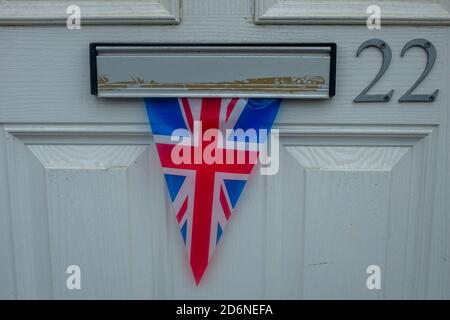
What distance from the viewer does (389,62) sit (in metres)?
0.92

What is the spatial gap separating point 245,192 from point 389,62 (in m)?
0.40

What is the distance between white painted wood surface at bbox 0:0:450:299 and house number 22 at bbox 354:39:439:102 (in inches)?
0.4

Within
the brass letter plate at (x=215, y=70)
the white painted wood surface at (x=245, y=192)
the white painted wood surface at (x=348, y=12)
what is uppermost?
the white painted wood surface at (x=348, y=12)

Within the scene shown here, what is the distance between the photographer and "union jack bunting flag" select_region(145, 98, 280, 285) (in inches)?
37.0

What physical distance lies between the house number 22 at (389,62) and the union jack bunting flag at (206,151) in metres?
0.19

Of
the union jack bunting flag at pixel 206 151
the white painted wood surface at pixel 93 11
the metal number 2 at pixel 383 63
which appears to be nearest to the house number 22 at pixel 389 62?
the metal number 2 at pixel 383 63

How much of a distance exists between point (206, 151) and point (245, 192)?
4.9 inches

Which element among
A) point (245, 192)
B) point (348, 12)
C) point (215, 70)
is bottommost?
point (245, 192)

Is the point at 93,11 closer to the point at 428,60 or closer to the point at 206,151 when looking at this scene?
the point at 206,151

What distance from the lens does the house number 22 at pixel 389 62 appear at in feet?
3.01

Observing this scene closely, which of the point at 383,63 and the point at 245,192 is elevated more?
the point at 383,63

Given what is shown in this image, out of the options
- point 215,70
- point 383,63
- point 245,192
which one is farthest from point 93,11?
point 383,63

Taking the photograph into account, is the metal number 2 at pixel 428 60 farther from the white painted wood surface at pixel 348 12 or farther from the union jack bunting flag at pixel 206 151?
the union jack bunting flag at pixel 206 151

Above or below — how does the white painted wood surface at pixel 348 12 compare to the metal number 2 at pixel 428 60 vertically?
above
